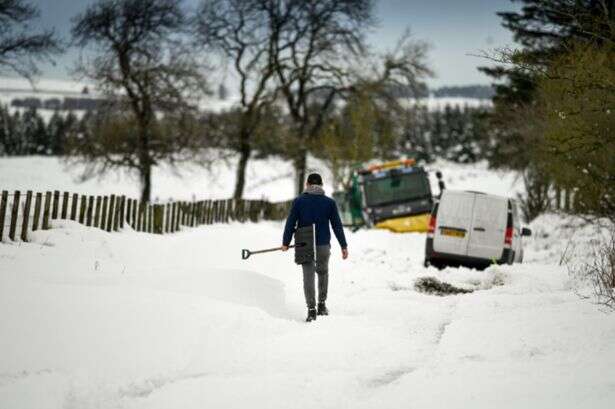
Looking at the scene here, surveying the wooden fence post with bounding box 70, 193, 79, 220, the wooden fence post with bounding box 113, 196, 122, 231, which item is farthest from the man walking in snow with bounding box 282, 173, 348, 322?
the wooden fence post with bounding box 113, 196, 122, 231

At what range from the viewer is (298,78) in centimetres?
2736

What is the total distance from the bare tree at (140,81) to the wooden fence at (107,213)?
215 inches

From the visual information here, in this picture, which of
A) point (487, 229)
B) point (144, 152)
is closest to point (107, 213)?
point (487, 229)

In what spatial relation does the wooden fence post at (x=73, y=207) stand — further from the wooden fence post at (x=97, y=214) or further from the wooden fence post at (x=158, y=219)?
the wooden fence post at (x=158, y=219)

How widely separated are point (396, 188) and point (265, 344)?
13412 millimetres

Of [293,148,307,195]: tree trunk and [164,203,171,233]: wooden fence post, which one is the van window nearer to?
[164,203,171,233]: wooden fence post

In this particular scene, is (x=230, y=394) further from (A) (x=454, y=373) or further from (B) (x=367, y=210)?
(B) (x=367, y=210)

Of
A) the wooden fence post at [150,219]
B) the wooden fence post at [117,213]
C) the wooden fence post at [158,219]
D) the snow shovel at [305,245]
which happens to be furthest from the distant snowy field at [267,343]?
the wooden fence post at [158,219]

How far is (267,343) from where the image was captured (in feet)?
16.1

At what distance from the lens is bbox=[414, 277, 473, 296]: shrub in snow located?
841 centimetres

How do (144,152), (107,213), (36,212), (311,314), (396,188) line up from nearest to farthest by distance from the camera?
(311,314), (36,212), (107,213), (396,188), (144,152)

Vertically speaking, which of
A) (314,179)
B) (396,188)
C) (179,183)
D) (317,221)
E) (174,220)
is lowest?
(179,183)

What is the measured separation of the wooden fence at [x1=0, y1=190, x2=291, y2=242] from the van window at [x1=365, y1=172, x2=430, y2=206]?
205 inches

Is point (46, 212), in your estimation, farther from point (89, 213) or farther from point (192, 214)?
point (192, 214)
